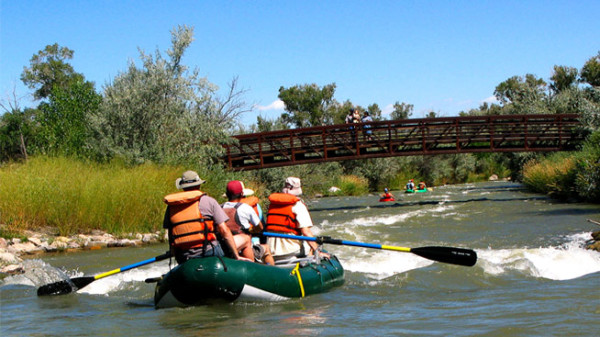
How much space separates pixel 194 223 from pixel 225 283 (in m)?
0.80

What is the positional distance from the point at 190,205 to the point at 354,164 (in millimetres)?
42371

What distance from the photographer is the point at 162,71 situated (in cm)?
2314

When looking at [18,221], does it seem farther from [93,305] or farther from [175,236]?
[175,236]

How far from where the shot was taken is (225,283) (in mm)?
8555

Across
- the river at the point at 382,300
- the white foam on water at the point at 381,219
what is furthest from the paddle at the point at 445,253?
the white foam on water at the point at 381,219

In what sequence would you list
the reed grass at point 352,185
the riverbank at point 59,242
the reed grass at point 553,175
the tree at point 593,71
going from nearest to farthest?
the riverbank at point 59,242
the reed grass at point 553,175
the reed grass at point 352,185
the tree at point 593,71

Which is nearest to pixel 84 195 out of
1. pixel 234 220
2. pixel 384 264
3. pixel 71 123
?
pixel 384 264

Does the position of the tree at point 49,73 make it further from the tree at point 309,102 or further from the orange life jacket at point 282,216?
the orange life jacket at point 282,216

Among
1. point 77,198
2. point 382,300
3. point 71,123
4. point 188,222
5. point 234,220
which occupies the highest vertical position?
point 71,123

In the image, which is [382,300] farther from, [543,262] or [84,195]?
[84,195]

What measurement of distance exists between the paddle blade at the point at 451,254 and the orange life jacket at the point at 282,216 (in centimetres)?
180

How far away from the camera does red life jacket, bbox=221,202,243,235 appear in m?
9.27

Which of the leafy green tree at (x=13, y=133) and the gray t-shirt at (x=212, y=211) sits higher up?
the leafy green tree at (x=13, y=133)

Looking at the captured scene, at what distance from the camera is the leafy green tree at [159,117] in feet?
73.5
